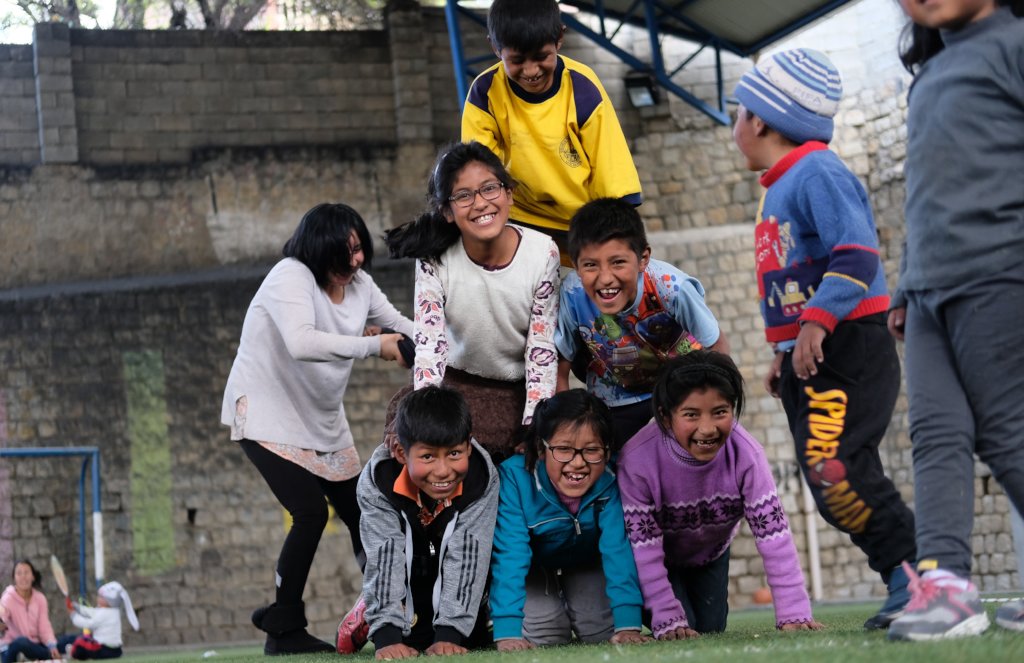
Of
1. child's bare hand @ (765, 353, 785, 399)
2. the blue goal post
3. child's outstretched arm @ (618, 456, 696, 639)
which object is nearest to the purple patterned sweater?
child's outstretched arm @ (618, 456, 696, 639)

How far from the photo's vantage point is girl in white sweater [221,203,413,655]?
4809mm

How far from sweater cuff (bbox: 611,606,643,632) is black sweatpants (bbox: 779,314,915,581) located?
72 centimetres

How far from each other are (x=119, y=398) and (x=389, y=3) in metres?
4.89

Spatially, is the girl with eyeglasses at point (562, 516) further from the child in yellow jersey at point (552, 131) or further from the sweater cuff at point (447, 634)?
the child in yellow jersey at point (552, 131)

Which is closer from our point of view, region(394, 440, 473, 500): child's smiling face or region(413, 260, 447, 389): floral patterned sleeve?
region(394, 440, 473, 500): child's smiling face

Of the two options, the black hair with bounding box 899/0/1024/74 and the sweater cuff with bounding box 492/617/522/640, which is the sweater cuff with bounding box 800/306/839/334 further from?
the sweater cuff with bounding box 492/617/522/640

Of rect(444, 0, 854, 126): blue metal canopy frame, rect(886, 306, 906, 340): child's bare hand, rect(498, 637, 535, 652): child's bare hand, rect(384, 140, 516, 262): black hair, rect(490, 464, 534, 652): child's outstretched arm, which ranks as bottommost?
rect(498, 637, 535, 652): child's bare hand

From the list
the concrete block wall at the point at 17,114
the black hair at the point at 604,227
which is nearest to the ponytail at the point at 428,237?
the black hair at the point at 604,227

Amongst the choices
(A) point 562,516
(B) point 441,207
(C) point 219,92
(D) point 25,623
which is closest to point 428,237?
(B) point 441,207

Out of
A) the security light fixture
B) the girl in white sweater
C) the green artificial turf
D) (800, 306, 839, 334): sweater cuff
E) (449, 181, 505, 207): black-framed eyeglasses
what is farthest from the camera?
the security light fixture

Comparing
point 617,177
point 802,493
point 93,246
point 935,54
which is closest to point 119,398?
point 93,246

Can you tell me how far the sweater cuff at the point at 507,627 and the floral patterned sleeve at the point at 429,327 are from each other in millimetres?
758

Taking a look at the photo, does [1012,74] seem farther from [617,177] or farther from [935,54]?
[617,177]

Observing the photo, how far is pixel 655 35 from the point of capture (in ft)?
40.5
